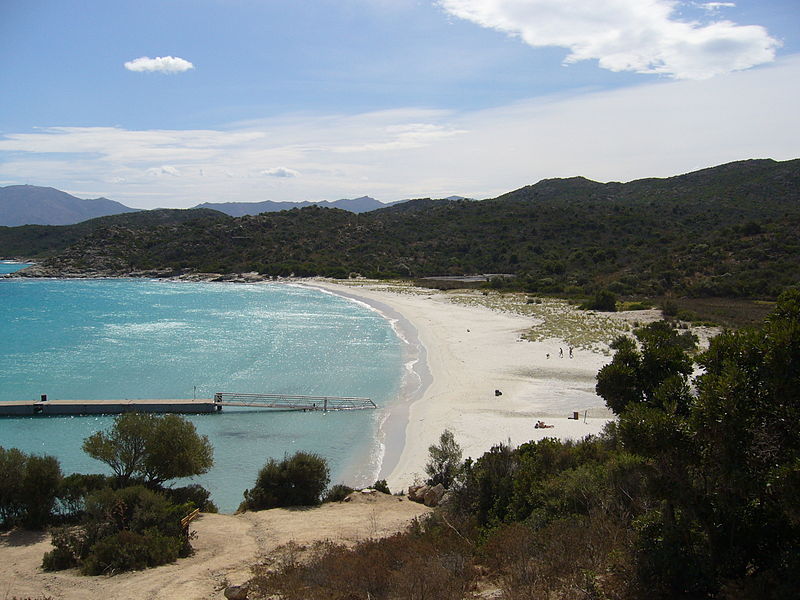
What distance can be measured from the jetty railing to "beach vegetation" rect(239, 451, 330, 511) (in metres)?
9.48

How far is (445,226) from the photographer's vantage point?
11244 cm

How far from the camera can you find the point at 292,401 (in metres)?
25.7

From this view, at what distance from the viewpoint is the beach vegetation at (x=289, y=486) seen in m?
14.4

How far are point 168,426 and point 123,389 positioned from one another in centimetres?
1576

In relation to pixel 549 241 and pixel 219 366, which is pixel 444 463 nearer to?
pixel 219 366

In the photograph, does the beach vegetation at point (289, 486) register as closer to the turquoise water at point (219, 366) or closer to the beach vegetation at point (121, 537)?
the turquoise water at point (219, 366)

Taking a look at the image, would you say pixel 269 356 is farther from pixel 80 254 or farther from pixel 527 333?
pixel 80 254

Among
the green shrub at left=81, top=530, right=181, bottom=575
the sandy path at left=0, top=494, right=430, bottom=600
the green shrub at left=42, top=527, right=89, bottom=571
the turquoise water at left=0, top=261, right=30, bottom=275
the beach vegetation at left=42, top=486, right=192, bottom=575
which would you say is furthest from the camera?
the turquoise water at left=0, top=261, right=30, bottom=275

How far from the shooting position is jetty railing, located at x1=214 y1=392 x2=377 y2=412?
2477cm

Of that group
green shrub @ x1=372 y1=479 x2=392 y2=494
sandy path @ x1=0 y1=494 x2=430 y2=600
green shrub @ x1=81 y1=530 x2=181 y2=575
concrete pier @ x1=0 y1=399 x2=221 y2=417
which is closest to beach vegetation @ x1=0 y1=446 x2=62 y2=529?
sandy path @ x1=0 y1=494 x2=430 y2=600

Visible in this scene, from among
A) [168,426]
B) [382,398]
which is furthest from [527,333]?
[168,426]

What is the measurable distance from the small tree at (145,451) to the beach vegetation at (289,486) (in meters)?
1.73

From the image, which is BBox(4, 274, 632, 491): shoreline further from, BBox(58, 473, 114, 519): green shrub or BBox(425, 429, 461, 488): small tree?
BBox(58, 473, 114, 519): green shrub

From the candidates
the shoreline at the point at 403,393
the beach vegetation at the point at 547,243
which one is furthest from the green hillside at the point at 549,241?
the shoreline at the point at 403,393
